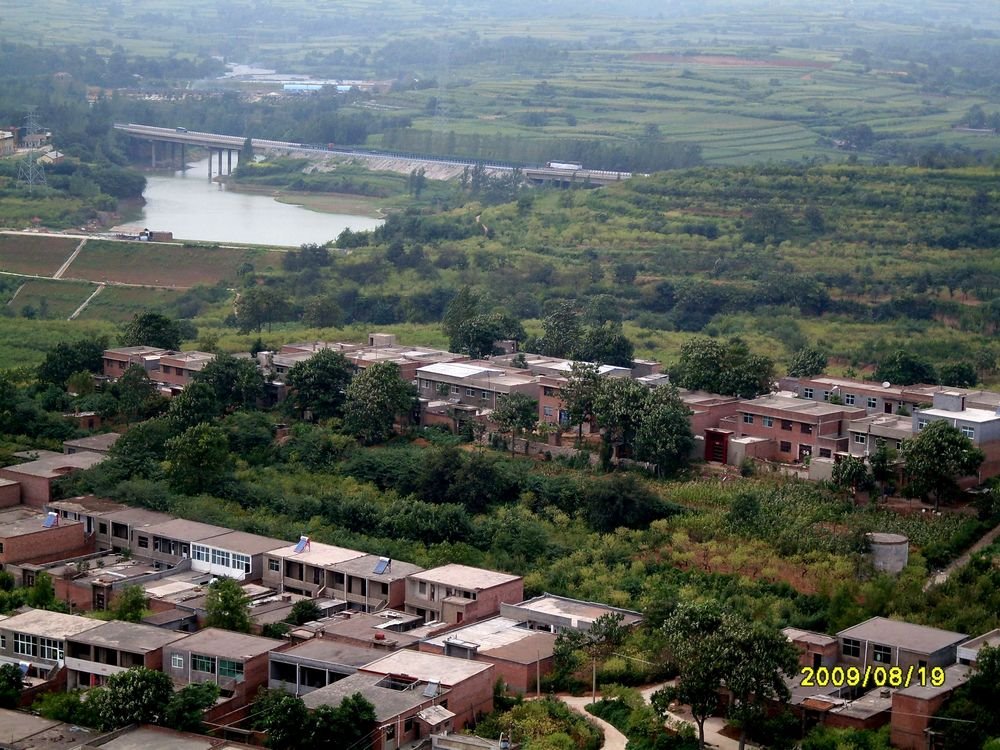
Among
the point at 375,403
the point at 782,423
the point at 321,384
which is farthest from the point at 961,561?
the point at 321,384

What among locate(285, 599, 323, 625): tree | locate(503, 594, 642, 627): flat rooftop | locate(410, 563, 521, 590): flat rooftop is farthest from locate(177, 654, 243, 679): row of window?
locate(503, 594, 642, 627): flat rooftop

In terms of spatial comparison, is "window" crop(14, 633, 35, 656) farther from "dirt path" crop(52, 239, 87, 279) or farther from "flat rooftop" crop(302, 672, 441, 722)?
"dirt path" crop(52, 239, 87, 279)

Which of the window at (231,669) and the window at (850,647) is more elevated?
the window at (850,647)

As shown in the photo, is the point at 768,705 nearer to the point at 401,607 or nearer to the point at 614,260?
the point at 401,607

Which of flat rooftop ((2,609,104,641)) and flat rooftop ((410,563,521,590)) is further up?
flat rooftop ((410,563,521,590))

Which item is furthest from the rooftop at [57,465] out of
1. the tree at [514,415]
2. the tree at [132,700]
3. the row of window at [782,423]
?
the row of window at [782,423]

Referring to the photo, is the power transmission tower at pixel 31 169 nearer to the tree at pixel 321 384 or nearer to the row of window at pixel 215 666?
the tree at pixel 321 384
